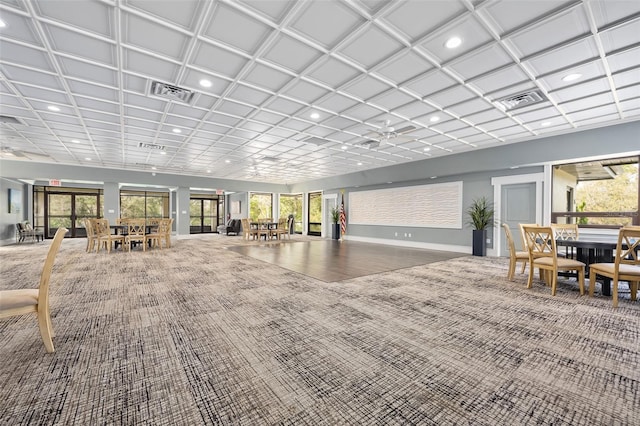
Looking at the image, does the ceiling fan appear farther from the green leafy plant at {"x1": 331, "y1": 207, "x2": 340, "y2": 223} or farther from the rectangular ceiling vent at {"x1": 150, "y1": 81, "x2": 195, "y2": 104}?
the green leafy plant at {"x1": 331, "y1": 207, "x2": 340, "y2": 223}

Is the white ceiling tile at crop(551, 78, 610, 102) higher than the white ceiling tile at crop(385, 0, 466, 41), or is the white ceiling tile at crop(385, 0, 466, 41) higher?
the white ceiling tile at crop(385, 0, 466, 41)

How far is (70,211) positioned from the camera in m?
13.0

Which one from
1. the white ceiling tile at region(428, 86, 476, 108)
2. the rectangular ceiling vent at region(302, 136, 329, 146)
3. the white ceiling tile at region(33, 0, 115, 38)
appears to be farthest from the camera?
the rectangular ceiling vent at region(302, 136, 329, 146)

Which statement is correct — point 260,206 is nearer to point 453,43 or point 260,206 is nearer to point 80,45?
point 80,45

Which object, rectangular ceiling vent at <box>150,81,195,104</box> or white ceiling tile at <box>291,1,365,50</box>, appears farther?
rectangular ceiling vent at <box>150,81,195,104</box>

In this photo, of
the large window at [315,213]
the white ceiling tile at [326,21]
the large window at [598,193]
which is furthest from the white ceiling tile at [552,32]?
the large window at [315,213]

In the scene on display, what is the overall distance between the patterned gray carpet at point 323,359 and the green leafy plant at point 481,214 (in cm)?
442

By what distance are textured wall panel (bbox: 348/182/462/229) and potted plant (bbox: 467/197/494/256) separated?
77 centimetres

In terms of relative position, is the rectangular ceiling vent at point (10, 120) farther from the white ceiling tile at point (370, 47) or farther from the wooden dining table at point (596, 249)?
the wooden dining table at point (596, 249)

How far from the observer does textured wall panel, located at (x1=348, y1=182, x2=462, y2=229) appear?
9102 millimetres

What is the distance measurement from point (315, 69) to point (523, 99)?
12.2ft

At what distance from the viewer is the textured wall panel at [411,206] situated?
9.10 metres

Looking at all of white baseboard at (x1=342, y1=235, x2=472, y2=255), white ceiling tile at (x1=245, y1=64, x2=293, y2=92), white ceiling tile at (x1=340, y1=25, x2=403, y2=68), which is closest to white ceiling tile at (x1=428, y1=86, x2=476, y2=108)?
white ceiling tile at (x1=340, y1=25, x2=403, y2=68)

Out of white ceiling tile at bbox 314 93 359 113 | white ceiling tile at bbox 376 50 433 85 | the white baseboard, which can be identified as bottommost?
the white baseboard
